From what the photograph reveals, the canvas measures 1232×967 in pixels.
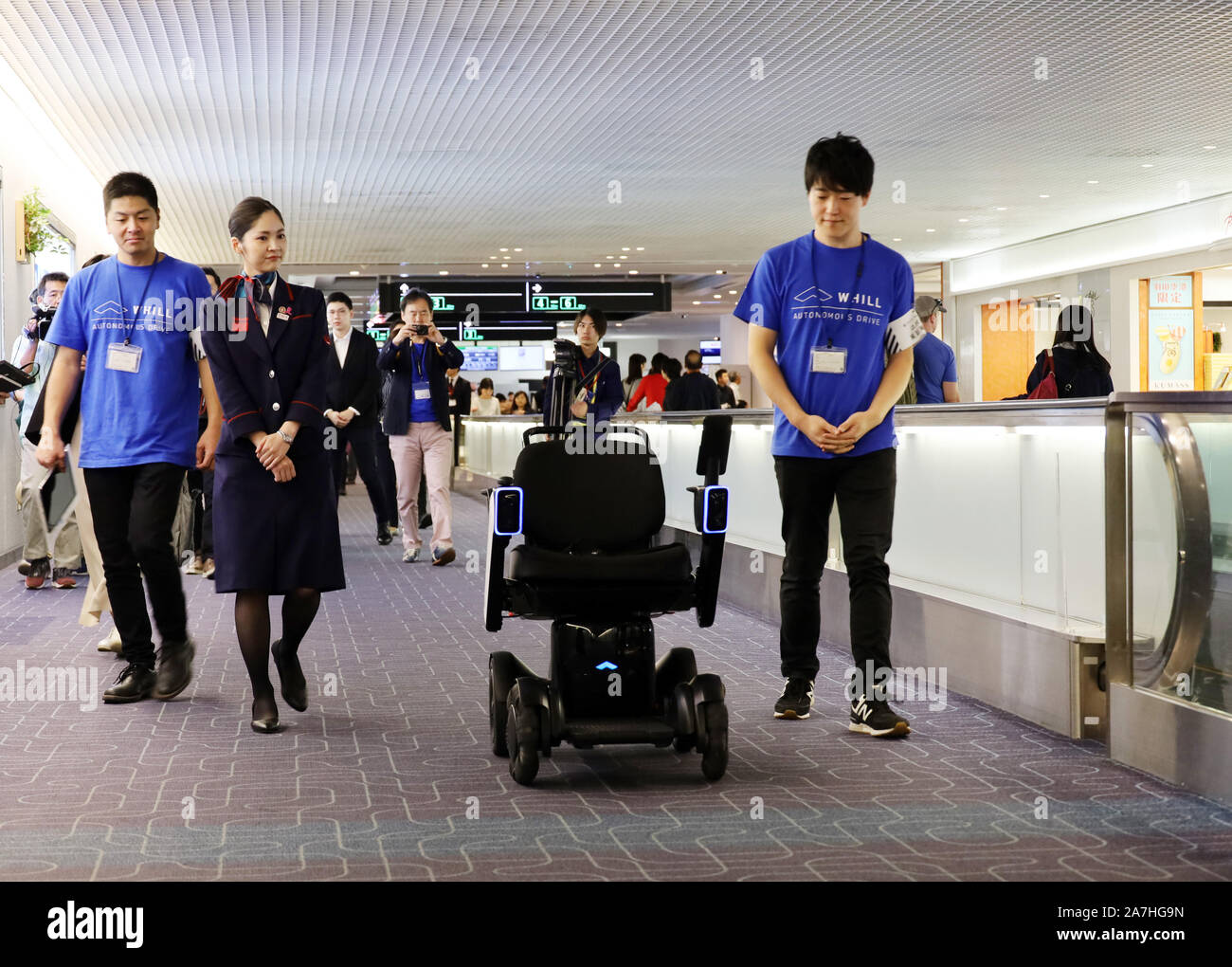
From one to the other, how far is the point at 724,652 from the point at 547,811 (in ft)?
8.93

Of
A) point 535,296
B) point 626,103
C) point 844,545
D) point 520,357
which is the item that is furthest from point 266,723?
point 520,357

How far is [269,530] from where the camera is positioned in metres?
4.40

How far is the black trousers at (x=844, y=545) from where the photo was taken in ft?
14.2

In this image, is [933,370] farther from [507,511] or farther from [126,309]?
[126,309]

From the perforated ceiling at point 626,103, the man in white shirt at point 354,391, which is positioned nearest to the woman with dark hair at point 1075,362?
the perforated ceiling at point 626,103

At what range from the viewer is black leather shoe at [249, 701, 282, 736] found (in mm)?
4355

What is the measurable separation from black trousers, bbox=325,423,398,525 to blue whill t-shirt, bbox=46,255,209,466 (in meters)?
5.11

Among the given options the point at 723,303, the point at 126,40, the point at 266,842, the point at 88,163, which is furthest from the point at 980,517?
the point at 723,303

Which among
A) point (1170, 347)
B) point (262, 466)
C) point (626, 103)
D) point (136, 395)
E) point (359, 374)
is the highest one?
point (626, 103)

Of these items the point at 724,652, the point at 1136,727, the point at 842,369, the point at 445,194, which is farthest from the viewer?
the point at 445,194

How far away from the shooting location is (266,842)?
309cm

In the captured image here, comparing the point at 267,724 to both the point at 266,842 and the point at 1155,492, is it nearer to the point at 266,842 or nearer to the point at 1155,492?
the point at 266,842

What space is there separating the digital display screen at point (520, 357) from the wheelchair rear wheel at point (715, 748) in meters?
39.7

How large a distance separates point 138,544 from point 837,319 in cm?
245
